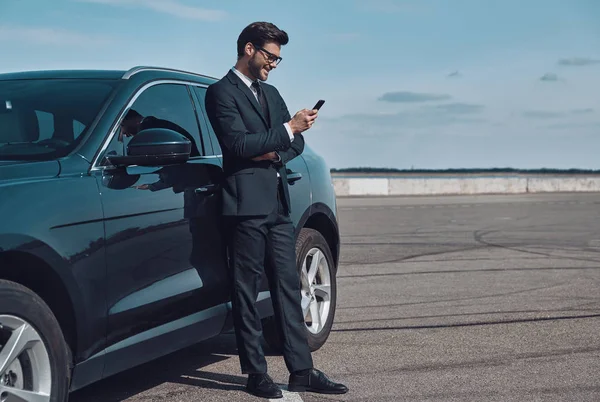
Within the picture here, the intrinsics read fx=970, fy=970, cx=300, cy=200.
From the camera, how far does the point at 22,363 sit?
13.4 ft

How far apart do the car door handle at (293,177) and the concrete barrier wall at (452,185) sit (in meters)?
30.1

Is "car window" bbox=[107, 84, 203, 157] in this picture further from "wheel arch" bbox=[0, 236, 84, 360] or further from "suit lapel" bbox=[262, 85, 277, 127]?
"wheel arch" bbox=[0, 236, 84, 360]

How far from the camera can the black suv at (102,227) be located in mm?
4066

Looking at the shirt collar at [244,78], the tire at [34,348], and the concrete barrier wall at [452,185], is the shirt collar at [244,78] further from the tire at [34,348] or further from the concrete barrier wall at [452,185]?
the concrete barrier wall at [452,185]

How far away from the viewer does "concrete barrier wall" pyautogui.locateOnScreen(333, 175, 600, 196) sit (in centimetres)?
3772

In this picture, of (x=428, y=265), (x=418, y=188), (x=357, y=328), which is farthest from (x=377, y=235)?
(x=418, y=188)

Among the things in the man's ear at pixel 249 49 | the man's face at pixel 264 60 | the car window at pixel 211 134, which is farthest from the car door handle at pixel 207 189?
the man's ear at pixel 249 49

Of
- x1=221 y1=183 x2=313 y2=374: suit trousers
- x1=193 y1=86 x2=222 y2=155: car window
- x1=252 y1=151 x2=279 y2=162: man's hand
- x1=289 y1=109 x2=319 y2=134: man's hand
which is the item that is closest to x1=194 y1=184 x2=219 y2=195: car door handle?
x1=221 y1=183 x2=313 y2=374: suit trousers

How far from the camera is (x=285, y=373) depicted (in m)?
6.02

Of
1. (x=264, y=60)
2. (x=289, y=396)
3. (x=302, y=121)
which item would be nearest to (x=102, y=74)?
(x=264, y=60)

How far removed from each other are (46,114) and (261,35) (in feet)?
4.01

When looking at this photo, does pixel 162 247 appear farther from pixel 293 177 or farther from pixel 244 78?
pixel 293 177

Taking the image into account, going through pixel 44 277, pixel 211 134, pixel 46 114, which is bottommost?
pixel 44 277

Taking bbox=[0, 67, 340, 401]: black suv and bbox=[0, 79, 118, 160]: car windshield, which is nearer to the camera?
bbox=[0, 67, 340, 401]: black suv
